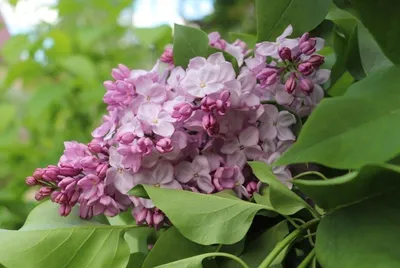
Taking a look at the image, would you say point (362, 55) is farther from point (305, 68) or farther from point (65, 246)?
point (65, 246)

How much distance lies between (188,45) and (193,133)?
0.07 m

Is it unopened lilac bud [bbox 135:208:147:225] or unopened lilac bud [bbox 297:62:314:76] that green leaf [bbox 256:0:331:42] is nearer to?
unopened lilac bud [bbox 297:62:314:76]

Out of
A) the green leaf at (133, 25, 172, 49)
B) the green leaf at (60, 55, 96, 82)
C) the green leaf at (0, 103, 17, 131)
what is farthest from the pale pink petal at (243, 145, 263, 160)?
the green leaf at (0, 103, 17, 131)

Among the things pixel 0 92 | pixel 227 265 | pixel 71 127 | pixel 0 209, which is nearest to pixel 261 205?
pixel 227 265

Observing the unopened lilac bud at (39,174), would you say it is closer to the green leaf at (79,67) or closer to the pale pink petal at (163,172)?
the pale pink petal at (163,172)

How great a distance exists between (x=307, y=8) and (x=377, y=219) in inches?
5.1

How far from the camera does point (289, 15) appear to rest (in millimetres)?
312

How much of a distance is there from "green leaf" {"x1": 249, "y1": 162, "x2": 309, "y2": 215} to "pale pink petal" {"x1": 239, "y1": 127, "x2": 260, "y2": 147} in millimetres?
29

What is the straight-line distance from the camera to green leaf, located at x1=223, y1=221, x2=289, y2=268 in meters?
0.29

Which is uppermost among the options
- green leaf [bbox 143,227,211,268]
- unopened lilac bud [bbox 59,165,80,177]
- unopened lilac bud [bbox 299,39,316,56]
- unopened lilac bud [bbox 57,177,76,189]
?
unopened lilac bud [bbox 299,39,316,56]

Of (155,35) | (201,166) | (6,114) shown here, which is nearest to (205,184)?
(201,166)

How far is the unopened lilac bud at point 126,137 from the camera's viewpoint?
0.29 meters

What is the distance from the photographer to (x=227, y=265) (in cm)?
29

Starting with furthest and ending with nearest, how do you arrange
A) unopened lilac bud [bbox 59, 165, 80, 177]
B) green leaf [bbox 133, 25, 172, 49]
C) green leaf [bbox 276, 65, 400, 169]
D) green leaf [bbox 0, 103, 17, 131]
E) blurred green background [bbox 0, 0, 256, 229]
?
green leaf [bbox 0, 103, 17, 131] → blurred green background [bbox 0, 0, 256, 229] → green leaf [bbox 133, 25, 172, 49] → unopened lilac bud [bbox 59, 165, 80, 177] → green leaf [bbox 276, 65, 400, 169]
